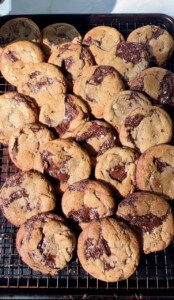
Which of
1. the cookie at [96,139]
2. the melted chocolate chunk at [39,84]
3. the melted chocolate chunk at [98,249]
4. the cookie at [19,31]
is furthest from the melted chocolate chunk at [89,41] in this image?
the melted chocolate chunk at [98,249]

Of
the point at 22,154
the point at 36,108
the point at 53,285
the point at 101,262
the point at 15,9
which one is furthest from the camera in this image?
the point at 15,9

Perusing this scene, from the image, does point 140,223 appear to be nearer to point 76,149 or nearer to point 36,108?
point 76,149

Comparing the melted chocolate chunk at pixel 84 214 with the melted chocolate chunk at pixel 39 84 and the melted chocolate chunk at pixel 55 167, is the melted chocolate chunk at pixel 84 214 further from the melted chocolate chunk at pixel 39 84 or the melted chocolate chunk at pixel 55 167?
the melted chocolate chunk at pixel 39 84

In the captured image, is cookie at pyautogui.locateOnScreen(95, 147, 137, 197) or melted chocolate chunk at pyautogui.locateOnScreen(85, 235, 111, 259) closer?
melted chocolate chunk at pyautogui.locateOnScreen(85, 235, 111, 259)

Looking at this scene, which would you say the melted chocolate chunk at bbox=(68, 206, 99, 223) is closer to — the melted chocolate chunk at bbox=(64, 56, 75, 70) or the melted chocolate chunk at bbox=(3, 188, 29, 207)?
the melted chocolate chunk at bbox=(3, 188, 29, 207)

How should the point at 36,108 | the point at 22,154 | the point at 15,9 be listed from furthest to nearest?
the point at 15,9 < the point at 36,108 < the point at 22,154

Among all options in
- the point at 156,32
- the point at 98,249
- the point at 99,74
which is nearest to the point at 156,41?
the point at 156,32

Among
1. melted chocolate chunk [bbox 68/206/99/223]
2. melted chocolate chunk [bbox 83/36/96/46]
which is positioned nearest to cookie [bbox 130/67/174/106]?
melted chocolate chunk [bbox 83/36/96/46]

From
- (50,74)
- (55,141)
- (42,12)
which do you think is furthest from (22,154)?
(42,12)
